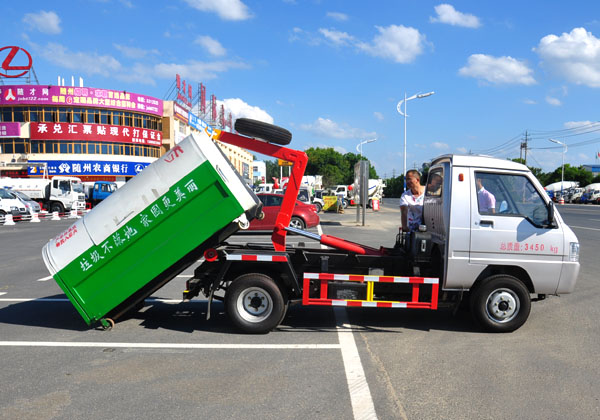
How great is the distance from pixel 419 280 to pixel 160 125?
55.4 meters

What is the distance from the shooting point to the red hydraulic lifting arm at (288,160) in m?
5.84

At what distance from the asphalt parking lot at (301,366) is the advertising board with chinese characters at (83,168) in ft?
153

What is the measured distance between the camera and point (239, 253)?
18.5 feet

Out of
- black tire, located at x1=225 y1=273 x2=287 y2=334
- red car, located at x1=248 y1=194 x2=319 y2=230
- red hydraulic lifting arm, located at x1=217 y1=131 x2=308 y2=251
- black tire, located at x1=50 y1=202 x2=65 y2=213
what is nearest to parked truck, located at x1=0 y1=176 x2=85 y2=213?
black tire, located at x1=50 y1=202 x2=65 y2=213

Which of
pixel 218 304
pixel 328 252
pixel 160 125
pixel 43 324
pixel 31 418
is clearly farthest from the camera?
pixel 160 125

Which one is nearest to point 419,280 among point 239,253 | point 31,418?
point 239,253

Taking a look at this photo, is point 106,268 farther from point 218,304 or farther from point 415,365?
point 415,365

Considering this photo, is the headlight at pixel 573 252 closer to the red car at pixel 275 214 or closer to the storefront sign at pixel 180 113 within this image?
the red car at pixel 275 214

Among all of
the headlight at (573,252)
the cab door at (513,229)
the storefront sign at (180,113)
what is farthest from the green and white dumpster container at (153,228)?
the storefront sign at (180,113)

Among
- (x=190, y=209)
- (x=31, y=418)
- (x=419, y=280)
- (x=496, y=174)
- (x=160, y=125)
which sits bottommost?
(x=31, y=418)

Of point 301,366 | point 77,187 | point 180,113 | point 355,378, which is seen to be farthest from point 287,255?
point 180,113

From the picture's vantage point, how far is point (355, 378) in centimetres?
427

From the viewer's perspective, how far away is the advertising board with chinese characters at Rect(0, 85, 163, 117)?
48.1 meters

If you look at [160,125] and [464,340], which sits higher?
[160,125]
